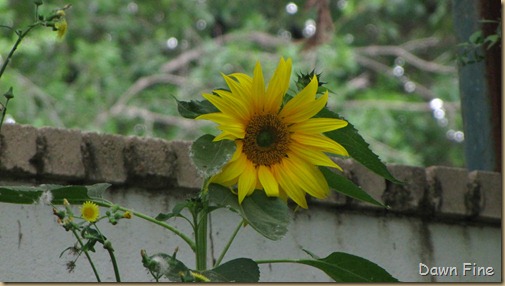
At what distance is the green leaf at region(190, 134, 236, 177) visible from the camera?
4.38ft

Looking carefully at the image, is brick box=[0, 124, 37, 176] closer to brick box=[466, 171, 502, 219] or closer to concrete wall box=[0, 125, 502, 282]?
concrete wall box=[0, 125, 502, 282]

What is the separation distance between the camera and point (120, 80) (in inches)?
332

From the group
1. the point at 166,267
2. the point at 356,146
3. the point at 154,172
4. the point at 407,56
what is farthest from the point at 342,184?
the point at 407,56

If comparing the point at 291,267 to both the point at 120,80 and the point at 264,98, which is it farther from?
the point at 120,80

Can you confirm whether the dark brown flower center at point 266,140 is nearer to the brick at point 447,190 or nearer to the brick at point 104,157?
the brick at point 104,157

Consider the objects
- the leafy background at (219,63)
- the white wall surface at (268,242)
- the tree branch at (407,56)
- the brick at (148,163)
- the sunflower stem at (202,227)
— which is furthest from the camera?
the tree branch at (407,56)

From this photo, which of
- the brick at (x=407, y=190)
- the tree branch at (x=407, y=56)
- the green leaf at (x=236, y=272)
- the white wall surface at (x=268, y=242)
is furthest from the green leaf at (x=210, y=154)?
the tree branch at (x=407, y=56)

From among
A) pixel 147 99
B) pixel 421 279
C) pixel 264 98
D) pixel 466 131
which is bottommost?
pixel 421 279

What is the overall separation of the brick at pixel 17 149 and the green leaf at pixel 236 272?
2.08ft

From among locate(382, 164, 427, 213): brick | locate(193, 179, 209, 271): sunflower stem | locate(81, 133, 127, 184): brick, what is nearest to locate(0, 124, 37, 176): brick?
locate(81, 133, 127, 184): brick

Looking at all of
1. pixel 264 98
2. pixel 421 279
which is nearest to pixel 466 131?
pixel 421 279

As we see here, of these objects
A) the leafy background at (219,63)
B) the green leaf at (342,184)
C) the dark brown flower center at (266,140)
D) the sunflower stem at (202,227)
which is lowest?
the sunflower stem at (202,227)

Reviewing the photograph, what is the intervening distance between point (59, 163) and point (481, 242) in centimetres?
100

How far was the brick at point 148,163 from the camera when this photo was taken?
1.97 metres
